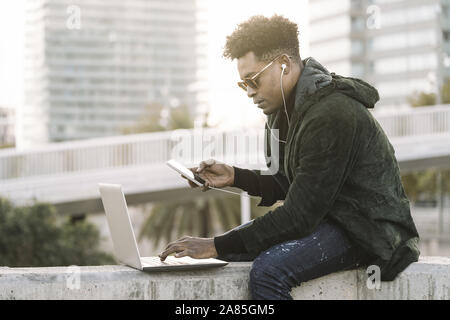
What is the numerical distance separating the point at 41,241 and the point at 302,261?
1643 centimetres

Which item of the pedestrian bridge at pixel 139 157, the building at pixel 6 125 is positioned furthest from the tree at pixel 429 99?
the building at pixel 6 125

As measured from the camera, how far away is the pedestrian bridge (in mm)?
22016

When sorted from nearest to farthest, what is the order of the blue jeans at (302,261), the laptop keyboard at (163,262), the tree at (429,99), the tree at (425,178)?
the blue jeans at (302,261) → the laptop keyboard at (163,262) → the tree at (425,178) → the tree at (429,99)

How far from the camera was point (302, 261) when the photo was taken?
10.2 feet

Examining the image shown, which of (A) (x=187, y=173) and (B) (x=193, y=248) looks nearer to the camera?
(B) (x=193, y=248)

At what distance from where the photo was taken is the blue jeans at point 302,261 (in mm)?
3047

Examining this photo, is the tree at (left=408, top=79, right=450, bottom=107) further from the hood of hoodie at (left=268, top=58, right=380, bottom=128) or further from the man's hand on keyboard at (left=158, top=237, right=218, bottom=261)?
the man's hand on keyboard at (left=158, top=237, right=218, bottom=261)

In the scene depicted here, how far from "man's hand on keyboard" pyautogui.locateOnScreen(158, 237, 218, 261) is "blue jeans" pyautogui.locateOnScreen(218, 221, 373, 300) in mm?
188

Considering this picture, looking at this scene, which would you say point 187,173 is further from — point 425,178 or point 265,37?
point 425,178

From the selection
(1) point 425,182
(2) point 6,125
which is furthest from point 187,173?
(2) point 6,125

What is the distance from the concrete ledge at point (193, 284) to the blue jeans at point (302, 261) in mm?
98

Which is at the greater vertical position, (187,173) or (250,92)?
(250,92)

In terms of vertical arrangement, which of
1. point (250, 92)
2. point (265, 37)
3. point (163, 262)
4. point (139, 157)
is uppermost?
point (265, 37)

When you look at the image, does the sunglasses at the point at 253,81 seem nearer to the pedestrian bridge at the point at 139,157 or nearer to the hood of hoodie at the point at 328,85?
the hood of hoodie at the point at 328,85
